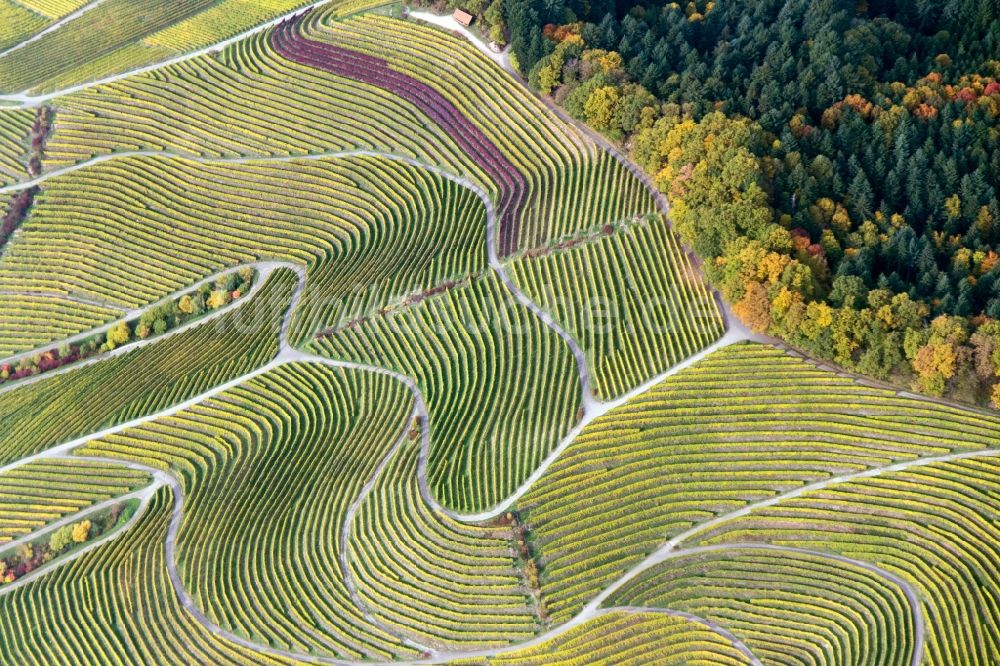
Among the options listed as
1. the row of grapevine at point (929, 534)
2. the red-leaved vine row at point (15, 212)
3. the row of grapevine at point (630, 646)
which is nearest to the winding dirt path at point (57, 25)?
the red-leaved vine row at point (15, 212)

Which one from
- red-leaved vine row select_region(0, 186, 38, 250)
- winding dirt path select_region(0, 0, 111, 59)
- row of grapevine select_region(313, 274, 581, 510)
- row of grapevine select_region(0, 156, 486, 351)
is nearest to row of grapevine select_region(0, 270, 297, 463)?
row of grapevine select_region(0, 156, 486, 351)

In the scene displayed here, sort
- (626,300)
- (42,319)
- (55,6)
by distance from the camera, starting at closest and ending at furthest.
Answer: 1. (626,300)
2. (42,319)
3. (55,6)

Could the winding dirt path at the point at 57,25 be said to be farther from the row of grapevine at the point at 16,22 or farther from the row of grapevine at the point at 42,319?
the row of grapevine at the point at 42,319

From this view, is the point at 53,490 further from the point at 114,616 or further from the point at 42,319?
the point at 42,319

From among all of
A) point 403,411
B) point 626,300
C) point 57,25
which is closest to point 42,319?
point 403,411

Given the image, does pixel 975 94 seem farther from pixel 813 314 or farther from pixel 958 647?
pixel 958 647

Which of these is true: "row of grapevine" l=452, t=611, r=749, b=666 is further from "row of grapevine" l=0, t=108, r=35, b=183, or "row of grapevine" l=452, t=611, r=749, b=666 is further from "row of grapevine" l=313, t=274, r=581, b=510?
"row of grapevine" l=0, t=108, r=35, b=183
